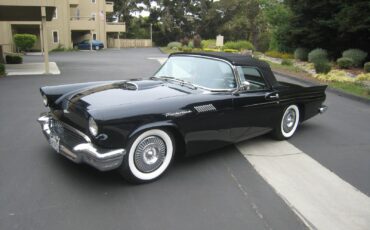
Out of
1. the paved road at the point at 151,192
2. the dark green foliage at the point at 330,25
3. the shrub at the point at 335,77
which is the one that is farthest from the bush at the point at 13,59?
the dark green foliage at the point at 330,25

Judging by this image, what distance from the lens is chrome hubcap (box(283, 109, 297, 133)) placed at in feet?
18.6

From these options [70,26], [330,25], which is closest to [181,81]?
[330,25]

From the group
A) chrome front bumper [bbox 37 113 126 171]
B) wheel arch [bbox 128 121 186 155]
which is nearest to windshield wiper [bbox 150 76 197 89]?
wheel arch [bbox 128 121 186 155]

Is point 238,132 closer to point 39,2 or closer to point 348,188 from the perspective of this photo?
point 348,188

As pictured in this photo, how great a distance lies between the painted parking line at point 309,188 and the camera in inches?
132

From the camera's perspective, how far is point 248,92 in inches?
188

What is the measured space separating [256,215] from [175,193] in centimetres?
88

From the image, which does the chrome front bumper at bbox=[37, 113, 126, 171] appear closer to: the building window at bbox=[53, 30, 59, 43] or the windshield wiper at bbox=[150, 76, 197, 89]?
the windshield wiper at bbox=[150, 76, 197, 89]

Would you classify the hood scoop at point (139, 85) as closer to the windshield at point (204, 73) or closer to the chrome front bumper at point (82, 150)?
the windshield at point (204, 73)

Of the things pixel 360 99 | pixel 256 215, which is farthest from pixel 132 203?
pixel 360 99

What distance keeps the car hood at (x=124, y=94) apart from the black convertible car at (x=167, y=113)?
0.4 inches

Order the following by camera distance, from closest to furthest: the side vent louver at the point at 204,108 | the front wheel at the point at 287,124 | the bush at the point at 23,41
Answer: the side vent louver at the point at 204,108, the front wheel at the point at 287,124, the bush at the point at 23,41

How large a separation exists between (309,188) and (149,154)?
1.88 meters

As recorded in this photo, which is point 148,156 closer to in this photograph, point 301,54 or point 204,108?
point 204,108
